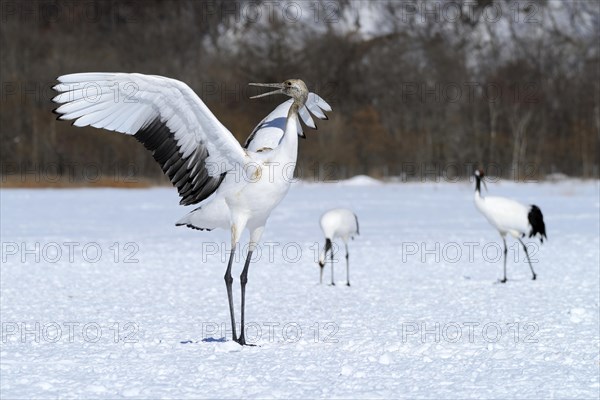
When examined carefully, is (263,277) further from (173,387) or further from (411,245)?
(173,387)

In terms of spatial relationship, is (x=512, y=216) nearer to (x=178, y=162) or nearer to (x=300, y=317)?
(x=300, y=317)

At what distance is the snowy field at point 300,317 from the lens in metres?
5.22

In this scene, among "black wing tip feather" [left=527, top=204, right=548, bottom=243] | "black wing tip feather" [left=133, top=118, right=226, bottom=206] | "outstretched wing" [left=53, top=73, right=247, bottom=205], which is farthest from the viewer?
"black wing tip feather" [left=527, top=204, right=548, bottom=243]

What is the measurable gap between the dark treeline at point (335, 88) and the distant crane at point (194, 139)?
30.8 meters

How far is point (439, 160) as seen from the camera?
5231cm

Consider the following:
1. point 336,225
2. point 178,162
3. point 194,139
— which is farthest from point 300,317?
point 336,225

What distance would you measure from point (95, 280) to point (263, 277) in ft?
6.52

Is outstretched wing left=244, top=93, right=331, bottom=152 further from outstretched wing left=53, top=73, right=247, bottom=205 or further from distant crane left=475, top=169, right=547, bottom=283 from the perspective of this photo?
distant crane left=475, top=169, right=547, bottom=283

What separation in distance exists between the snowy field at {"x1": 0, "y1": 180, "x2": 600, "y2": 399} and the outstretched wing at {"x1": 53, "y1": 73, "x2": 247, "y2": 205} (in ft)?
4.05

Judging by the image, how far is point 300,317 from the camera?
7848 mm

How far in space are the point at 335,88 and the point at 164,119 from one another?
5539 centimetres

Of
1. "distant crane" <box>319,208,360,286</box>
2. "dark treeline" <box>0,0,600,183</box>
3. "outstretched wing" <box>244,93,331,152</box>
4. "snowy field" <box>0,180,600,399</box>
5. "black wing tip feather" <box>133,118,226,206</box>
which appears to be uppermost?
"dark treeline" <box>0,0,600,183</box>

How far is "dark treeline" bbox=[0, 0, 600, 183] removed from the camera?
157 ft

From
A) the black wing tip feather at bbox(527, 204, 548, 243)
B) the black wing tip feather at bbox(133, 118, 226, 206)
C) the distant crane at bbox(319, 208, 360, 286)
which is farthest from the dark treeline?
the black wing tip feather at bbox(133, 118, 226, 206)
